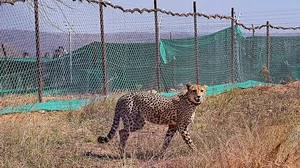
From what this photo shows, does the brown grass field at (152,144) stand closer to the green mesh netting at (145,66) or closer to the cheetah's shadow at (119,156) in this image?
the cheetah's shadow at (119,156)

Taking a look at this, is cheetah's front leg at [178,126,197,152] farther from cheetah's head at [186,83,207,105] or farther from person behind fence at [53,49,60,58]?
person behind fence at [53,49,60,58]

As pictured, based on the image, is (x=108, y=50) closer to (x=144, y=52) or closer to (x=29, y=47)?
(x=144, y=52)

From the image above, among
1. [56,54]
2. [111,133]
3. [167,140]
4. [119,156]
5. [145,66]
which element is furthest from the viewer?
[145,66]

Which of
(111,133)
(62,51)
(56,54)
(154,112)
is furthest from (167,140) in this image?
(62,51)

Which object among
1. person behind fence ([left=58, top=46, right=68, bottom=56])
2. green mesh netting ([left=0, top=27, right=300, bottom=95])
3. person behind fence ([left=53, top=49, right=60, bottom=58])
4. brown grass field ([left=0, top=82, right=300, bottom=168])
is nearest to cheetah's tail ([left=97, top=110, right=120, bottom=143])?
brown grass field ([left=0, top=82, right=300, bottom=168])

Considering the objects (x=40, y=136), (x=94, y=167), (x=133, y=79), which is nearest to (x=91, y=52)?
(x=133, y=79)

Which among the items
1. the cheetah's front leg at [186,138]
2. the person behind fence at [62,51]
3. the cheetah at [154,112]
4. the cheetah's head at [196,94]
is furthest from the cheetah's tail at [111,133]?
the person behind fence at [62,51]

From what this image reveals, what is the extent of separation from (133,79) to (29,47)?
248 cm

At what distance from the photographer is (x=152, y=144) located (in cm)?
484

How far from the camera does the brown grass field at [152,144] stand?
369cm

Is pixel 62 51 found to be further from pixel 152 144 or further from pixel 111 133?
pixel 152 144

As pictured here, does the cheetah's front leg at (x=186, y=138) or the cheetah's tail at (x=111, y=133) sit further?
the cheetah's tail at (x=111, y=133)

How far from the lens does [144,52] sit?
32.5 feet

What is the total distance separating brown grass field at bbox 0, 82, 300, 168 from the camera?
3686 millimetres
